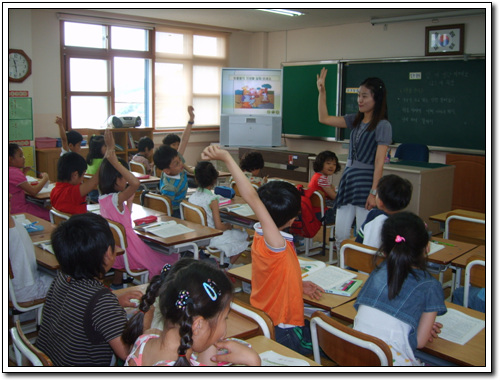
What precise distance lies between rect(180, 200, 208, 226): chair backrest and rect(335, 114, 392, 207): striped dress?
41.0 inches

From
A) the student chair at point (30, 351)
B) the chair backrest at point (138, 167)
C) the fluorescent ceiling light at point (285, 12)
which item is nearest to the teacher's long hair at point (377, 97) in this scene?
the student chair at point (30, 351)

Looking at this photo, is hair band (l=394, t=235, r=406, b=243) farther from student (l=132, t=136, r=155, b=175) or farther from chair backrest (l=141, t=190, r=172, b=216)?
student (l=132, t=136, r=155, b=175)

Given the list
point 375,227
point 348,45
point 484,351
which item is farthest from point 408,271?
point 348,45

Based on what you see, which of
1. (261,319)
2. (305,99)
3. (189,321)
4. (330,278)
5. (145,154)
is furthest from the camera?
(305,99)

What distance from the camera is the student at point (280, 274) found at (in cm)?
201

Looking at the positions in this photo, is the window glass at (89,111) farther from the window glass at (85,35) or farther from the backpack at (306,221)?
the backpack at (306,221)

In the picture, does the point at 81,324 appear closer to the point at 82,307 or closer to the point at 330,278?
the point at 82,307

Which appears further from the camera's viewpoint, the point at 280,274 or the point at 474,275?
the point at 474,275

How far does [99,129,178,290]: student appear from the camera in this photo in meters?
3.35

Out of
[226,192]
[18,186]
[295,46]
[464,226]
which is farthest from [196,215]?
[295,46]

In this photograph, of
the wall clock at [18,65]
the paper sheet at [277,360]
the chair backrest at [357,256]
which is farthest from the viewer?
the wall clock at [18,65]

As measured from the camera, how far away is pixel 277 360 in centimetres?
164

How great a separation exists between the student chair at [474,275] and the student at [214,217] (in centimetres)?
184

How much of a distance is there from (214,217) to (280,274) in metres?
1.95
